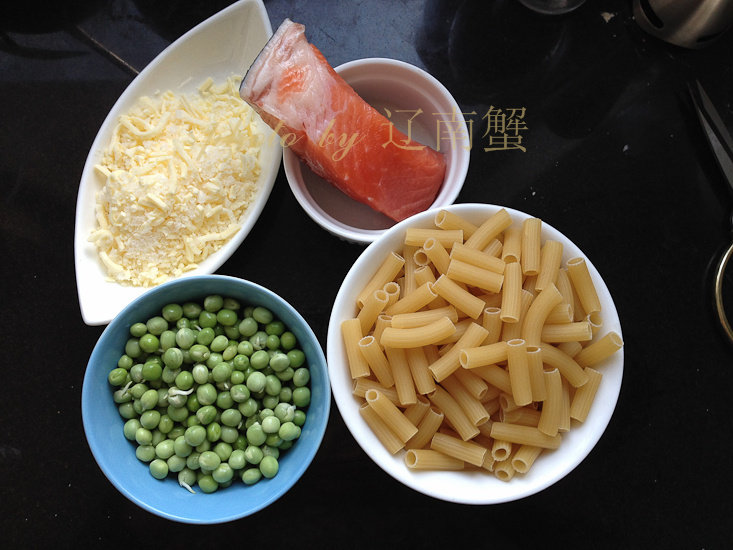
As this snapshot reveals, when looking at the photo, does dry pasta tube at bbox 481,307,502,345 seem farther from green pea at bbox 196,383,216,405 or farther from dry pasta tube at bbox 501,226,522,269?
green pea at bbox 196,383,216,405

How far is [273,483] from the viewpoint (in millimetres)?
1230

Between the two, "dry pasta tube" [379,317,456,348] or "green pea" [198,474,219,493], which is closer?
"dry pasta tube" [379,317,456,348]

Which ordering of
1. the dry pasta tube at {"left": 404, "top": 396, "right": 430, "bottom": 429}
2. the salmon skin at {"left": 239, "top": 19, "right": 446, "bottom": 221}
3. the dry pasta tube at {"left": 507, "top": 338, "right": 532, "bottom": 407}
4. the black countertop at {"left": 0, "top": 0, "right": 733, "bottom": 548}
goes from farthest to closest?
Result: the black countertop at {"left": 0, "top": 0, "right": 733, "bottom": 548} → the salmon skin at {"left": 239, "top": 19, "right": 446, "bottom": 221} → the dry pasta tube at {"left": 404, "top": 396, "right": 430, "bottom": 429} → the dry pasta tube at {"left": 507, "top": 338, "right": 532, "bottom": 407}

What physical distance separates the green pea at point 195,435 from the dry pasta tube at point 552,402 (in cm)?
69

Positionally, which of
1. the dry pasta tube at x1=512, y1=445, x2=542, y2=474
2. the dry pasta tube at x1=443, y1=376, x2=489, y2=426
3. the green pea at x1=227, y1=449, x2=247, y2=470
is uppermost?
the dry pasta tube at x1=443, y1=376, x2=489, y2=426

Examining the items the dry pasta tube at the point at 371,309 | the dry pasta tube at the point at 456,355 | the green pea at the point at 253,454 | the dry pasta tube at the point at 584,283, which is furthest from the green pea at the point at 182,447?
the dry pasta tube at the point at 584,283

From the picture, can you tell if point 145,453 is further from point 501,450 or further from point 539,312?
point 539,312

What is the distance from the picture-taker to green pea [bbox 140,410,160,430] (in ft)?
4.08

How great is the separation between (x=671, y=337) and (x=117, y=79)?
1605 mm

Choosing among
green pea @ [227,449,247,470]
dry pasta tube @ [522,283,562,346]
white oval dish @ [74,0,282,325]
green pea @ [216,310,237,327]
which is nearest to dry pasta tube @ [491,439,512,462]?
dry pasta tube @ [522,283,562,346]

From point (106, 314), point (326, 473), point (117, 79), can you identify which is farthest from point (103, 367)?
point (117, 79)

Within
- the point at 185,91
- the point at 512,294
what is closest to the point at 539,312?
the point at 512,294

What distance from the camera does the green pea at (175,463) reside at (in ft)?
4.09

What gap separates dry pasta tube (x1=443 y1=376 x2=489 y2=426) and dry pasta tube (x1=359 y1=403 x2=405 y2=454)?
5.6 inches
